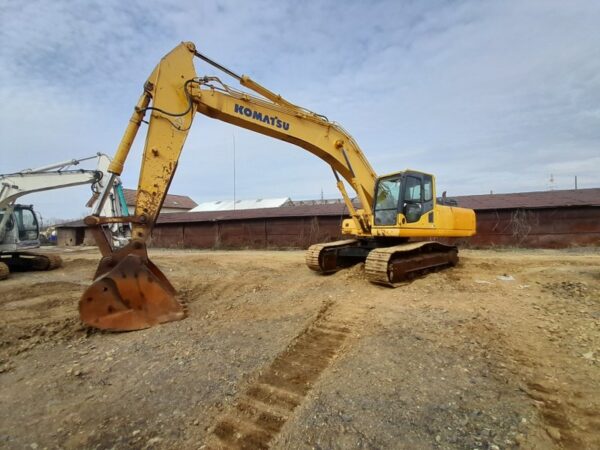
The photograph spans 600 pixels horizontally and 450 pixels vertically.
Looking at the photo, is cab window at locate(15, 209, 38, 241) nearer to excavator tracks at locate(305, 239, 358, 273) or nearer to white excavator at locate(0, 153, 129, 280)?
white excavator at locate(0, 153, 129, 280)

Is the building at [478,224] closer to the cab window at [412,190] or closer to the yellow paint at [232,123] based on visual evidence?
the yellow paint at [232,123]

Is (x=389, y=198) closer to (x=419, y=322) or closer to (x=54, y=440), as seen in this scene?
(x=419, y=322)

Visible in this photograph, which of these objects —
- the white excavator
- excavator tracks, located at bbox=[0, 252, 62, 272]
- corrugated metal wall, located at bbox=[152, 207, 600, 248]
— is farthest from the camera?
corrugated metal wall, located at bbox=[152, 207, 600, 248]

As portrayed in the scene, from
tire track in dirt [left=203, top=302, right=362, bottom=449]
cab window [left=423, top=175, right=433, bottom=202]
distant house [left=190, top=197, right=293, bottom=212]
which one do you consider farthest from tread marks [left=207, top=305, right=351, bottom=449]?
distant house [left=190, top=197, right=293, bottom=212]

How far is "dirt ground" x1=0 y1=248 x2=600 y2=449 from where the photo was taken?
8.34 ft

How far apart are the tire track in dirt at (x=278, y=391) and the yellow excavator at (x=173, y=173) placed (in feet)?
6.77

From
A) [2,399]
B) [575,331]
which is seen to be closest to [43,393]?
[2,399]

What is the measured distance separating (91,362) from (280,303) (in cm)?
304

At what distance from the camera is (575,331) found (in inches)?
176

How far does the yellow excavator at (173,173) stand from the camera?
4.68 meters

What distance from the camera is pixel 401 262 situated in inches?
282

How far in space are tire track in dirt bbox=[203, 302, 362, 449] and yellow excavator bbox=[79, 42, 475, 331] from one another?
2063 mm

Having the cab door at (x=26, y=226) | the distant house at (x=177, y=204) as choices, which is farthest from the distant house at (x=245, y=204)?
the cab door at (x=26, y=226)

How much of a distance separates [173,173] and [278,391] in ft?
12.3
